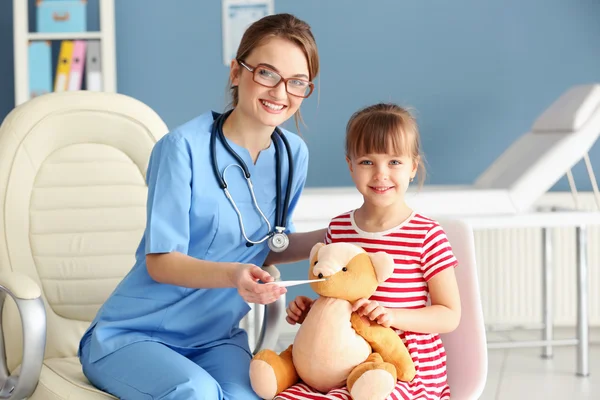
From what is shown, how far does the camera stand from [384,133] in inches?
57.3

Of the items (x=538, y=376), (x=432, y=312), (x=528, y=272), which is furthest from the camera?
(x=528, y=272)

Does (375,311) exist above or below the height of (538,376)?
above

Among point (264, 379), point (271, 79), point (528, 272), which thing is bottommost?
point (528, 272)

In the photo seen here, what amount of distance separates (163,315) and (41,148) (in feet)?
1.81

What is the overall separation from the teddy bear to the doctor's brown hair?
1.26 feet

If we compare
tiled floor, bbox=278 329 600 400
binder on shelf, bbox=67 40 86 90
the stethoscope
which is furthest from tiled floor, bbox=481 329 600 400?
binder on shelf, bbox=67 40 86 90

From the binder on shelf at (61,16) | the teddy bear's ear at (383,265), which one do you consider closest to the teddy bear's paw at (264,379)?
the teddy bear's ear at (383,265)

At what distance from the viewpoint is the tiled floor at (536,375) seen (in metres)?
2.88

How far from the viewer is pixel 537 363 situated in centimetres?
329

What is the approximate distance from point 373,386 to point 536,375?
2027 millimetres

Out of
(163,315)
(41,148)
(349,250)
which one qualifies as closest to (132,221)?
(41,148)

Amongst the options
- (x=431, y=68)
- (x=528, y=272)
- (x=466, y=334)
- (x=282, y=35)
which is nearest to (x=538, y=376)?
(x=528, y=272)

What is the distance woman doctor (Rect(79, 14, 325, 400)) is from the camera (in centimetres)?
149

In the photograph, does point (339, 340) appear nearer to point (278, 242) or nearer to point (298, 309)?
point (298, 309)
